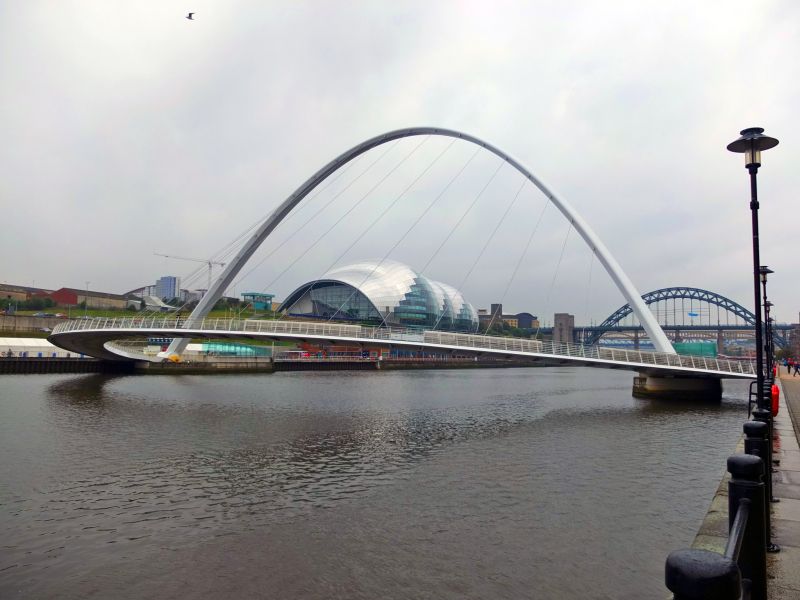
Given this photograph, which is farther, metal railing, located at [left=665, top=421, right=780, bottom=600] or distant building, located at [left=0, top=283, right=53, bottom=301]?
distant building, located at [left=0, top=283, right=53, bottom=301]

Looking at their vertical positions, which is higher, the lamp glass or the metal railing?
the lamp glass

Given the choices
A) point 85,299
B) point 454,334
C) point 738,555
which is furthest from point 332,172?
point 85,299

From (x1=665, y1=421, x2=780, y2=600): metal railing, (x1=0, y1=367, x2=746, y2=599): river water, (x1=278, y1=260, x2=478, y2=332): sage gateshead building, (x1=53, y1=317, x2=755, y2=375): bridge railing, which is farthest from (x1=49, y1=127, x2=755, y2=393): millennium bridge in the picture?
(x1=278, y1=260, x2=478, y2=332): sage gateshead building

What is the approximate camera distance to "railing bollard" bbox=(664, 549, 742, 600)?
212cm

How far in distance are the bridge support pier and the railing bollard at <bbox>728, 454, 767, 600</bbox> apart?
115 feet

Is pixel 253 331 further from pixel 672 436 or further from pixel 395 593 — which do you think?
pixel 395 593

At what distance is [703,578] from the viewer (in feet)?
7.02

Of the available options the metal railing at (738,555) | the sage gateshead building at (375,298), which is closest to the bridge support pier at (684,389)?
the metal railing at (738,555)

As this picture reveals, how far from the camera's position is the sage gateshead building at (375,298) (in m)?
105

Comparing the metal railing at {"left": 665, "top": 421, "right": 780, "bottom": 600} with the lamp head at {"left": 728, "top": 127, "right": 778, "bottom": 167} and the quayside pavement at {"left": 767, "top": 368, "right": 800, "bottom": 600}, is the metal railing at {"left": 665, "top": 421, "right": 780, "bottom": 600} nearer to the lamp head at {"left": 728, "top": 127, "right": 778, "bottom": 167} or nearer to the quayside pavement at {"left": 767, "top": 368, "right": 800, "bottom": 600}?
the quayside pavement at {"left": 767, "top": 368, "right": 800, "bottom": 600}

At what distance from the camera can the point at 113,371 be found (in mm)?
56344

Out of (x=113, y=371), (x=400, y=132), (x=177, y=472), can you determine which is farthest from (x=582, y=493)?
(x=113, y=371)

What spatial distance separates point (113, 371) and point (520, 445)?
157 ft

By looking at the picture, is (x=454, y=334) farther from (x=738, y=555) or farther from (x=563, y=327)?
(x=563, y=327)
